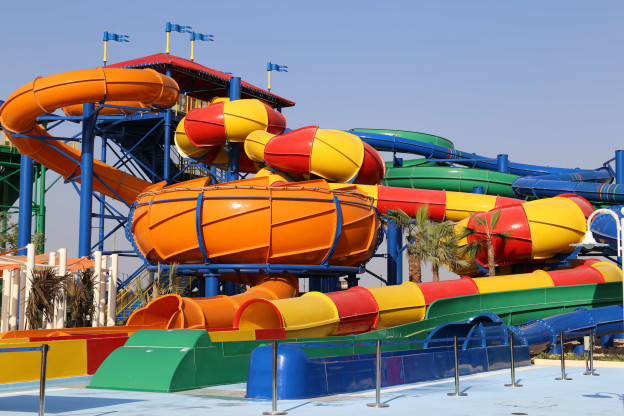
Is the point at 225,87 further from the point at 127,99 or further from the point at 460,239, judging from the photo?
the point at 460,239

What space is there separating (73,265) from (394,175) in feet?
55.2

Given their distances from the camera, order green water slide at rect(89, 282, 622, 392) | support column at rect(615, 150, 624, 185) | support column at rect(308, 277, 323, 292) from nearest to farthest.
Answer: green water slide at rect(89, 282, 622, 392) → support column at rect(308, 277, 323, 292) → support column at rect(615, 150, 624, 185)

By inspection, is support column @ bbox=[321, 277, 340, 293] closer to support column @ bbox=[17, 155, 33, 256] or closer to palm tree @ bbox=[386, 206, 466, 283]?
palm tree @ bbox=[386, 206, 466, 283]

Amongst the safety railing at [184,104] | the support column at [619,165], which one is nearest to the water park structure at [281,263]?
the safety railing at [184,104]

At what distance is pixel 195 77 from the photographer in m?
40.1

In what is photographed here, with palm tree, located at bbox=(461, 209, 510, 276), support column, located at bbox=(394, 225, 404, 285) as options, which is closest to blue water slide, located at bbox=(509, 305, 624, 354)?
palm tree, located at bbox=(461, 209, 510, 276)

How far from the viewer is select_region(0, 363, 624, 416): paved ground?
31.4 feet

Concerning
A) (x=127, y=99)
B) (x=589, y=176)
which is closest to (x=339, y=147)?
(x=127, y=99)

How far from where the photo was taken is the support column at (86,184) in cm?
3069

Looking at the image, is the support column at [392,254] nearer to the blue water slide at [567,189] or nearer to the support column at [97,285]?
the blue water slide at [567,189]

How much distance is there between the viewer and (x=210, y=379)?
41.5 feet

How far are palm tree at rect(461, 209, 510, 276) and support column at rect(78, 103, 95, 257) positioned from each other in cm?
1479

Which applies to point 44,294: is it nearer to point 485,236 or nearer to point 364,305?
point 364,305

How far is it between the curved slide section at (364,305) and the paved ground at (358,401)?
527 cm
